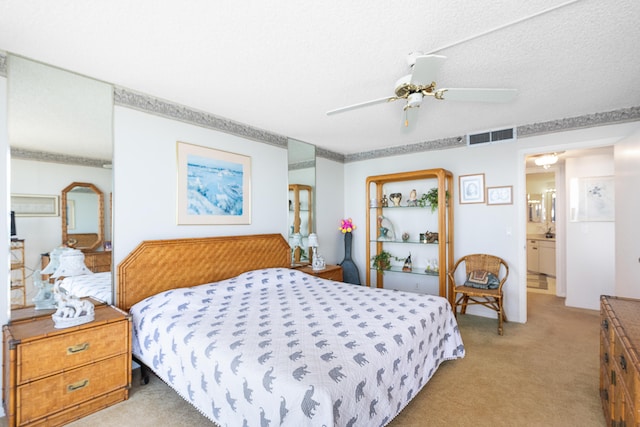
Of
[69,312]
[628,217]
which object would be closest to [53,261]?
[69,312]

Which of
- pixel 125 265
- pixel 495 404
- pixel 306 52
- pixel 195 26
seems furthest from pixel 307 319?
pixel 195 26

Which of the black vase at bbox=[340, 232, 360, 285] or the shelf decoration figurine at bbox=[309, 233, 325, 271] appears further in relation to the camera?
the black vase at bbox=[340, 232, 360, 285]

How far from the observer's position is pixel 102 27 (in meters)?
1.84

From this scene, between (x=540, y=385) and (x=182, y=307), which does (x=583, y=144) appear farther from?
(x=182, y=307)

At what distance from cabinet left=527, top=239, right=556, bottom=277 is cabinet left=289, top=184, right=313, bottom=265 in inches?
228

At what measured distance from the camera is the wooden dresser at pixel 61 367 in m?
1.81

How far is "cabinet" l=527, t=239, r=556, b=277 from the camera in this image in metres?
6.74

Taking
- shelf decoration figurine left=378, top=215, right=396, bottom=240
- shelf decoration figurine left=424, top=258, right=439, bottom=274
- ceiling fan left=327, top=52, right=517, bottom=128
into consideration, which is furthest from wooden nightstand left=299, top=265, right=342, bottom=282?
ceiling fan left=327, top=52, right=517, bottom=128

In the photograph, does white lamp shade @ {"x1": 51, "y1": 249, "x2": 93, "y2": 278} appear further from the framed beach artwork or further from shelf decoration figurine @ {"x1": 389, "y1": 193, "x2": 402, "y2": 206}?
shelf decoration figurine @ {"x1": 389, "y1": 193, "x2": 402, "y2": 206}

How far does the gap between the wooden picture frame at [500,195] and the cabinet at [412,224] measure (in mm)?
496

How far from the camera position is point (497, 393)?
2320mm

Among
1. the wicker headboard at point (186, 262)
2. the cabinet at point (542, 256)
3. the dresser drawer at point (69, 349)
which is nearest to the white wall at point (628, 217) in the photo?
the wicker headboard at point (186, 262)

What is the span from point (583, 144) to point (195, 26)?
13.8ft

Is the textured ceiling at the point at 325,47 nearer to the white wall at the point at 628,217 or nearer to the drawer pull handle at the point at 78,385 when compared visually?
the white wall at the point at 628,217
